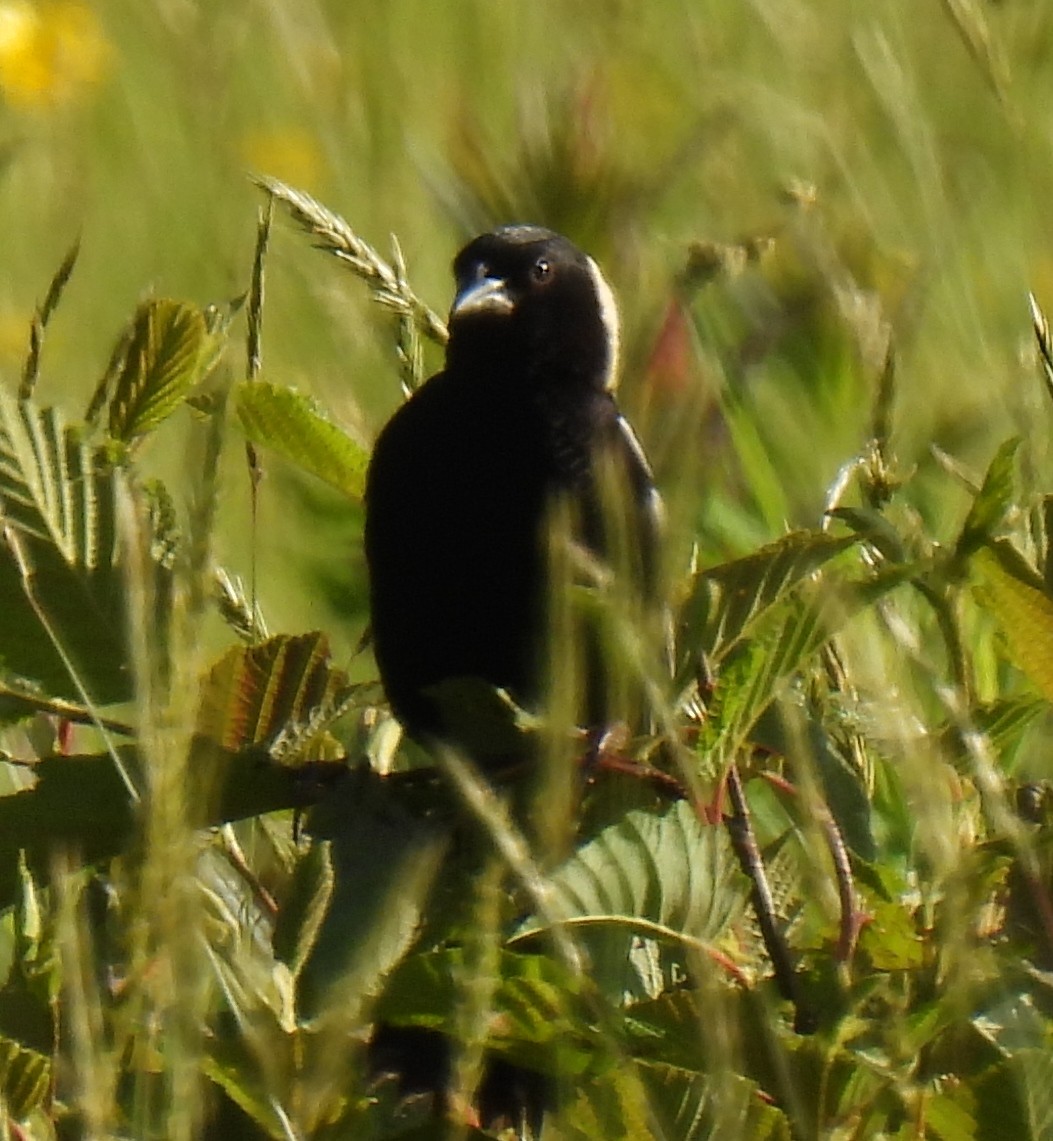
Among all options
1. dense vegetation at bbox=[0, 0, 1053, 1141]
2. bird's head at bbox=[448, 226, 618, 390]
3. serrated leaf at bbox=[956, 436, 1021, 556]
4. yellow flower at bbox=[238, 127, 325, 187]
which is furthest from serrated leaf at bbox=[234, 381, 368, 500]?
yellow flower at bbox=[238, 127, 325, 187]

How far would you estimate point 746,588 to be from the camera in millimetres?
1198

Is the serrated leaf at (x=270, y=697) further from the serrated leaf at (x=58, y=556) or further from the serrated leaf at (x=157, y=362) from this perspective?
the serrated leaf at (x=157, y=362)

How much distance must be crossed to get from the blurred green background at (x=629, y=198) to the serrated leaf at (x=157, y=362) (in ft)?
0.17

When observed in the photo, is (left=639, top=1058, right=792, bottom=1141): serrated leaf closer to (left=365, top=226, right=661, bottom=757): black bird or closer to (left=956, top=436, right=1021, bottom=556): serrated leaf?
(left=956, top=436, right=1021, bottom=556): serrated leaf

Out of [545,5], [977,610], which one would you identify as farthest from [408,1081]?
[545,5]

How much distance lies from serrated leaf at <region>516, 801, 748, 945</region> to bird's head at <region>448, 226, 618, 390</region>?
4.71 ft

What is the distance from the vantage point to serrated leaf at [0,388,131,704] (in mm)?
1252

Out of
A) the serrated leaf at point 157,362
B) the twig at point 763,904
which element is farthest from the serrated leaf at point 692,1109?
the serrated leaf at point 157,362

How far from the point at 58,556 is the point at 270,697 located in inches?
5.4

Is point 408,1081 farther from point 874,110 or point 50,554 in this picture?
point 874,110

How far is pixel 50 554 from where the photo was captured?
132cm

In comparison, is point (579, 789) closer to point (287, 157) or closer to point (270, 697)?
point (270, 697)

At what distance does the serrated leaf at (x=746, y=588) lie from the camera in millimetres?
1171

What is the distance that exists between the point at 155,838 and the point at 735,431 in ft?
3.27
